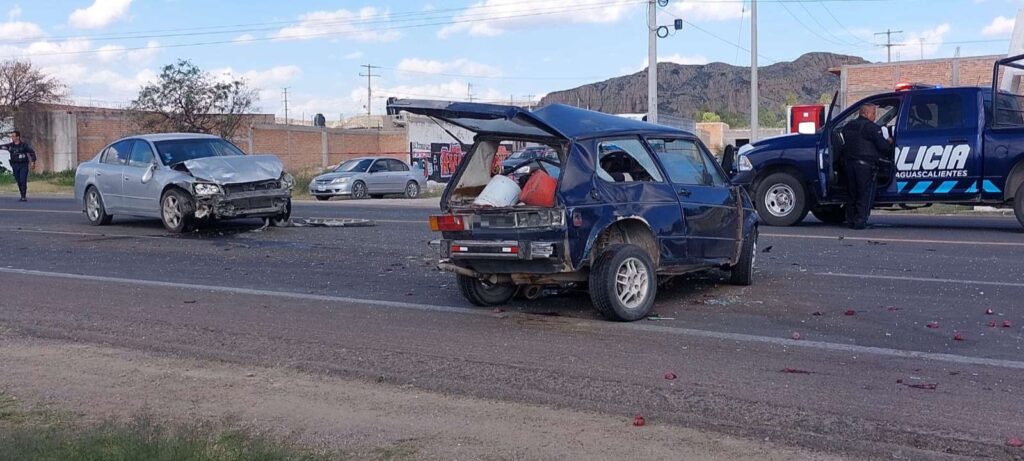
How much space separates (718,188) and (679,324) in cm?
180

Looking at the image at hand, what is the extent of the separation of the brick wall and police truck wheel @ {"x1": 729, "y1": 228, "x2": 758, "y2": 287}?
129ft

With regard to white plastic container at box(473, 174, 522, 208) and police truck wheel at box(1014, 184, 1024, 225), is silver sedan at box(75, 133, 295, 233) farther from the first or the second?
police truck wheel at box(1014, 184, 1024, 225)

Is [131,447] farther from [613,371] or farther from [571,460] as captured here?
[613,371]

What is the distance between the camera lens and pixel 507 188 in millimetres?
8438

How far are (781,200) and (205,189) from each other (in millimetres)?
8663

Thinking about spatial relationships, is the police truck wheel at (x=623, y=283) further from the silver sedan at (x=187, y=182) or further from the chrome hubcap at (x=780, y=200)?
the silver sedan at (x=187, y=182)

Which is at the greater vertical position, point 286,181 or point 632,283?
point 286,181

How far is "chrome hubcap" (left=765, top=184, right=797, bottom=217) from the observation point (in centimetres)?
1592

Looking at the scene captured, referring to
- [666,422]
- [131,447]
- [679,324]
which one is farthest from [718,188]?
[131,447]

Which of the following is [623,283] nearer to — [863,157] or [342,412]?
[342,412]

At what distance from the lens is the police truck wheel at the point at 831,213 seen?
1644 centimetres

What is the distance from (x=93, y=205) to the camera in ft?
58.1

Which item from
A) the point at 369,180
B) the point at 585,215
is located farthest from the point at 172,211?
the point at 369,180

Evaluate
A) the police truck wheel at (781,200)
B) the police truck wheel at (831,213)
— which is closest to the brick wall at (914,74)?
the police truck wheel at (831,213)
